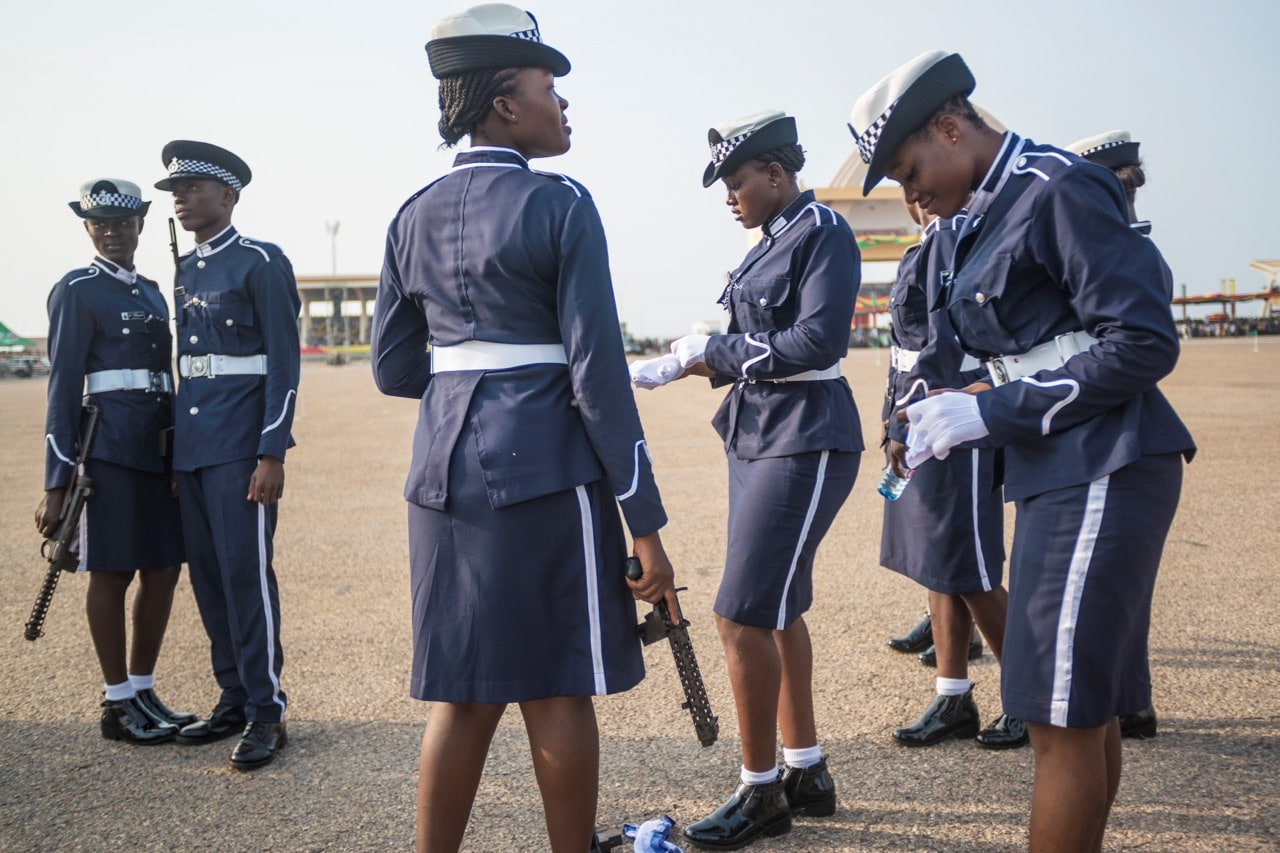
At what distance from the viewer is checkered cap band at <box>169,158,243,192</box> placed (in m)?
4.45

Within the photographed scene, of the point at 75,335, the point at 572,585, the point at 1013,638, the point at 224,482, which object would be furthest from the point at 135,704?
the point at 1013,638

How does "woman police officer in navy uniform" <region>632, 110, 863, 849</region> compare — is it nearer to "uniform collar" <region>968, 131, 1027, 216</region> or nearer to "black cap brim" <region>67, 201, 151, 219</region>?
"uniform collar" <region>968, 131, 1027, 216</region>

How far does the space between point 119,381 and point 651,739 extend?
278 cm

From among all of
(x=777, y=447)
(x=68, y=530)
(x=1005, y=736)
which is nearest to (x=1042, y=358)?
(x=777, y=447)

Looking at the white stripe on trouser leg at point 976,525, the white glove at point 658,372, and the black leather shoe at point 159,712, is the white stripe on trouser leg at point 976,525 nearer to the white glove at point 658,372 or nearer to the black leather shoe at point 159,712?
the white glove at point 658,372

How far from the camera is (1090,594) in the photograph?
94.5 inches

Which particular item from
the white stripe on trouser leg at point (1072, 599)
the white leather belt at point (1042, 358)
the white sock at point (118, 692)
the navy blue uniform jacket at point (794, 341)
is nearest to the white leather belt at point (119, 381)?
the white sock at point (118, 692)

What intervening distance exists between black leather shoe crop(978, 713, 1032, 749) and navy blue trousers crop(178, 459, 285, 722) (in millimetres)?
2798

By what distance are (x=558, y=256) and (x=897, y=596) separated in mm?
4476

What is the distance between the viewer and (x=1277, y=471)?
10.3 metres

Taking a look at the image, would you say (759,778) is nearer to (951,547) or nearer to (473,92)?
(951,547)

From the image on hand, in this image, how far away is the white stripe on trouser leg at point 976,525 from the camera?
423 cm

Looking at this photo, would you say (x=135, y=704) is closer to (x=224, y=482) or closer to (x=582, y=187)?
(x=224, y=482)

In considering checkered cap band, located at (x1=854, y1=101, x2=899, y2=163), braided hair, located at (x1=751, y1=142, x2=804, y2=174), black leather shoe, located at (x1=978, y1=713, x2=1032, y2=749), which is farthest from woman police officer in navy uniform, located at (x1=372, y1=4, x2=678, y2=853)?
black leather shoe, located at (x1=978, y1=713, x2=1032, y2=749)
